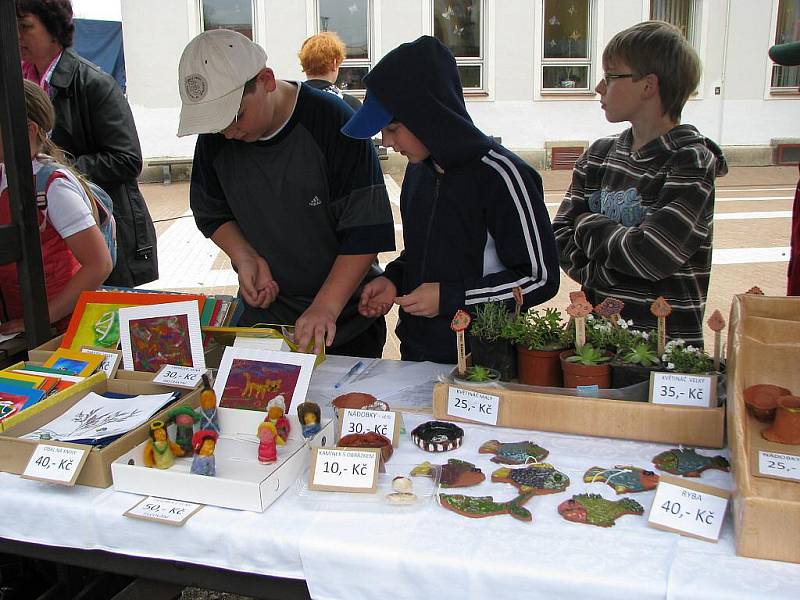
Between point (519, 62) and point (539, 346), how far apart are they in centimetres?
1046

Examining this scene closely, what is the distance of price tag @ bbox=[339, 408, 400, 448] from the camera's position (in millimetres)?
1277

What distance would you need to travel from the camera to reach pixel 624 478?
3.74 feet

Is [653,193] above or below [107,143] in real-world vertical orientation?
below

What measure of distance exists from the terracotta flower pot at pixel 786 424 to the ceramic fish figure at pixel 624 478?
0.18m

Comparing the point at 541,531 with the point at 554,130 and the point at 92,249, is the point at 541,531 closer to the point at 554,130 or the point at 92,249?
the point at 92,249

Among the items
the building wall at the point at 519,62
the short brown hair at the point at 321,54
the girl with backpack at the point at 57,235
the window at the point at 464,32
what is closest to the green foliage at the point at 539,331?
the girl with backpack at the point at 57,235

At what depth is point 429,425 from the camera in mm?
1324

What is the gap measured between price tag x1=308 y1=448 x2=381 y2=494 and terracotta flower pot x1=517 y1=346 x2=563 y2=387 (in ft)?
1.38

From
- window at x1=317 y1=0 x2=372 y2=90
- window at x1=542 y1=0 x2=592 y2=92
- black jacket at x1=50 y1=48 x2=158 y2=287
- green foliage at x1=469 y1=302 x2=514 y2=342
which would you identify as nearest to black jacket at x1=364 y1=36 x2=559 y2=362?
green foliage at x1=469 y1=302 x2=514 y2=342

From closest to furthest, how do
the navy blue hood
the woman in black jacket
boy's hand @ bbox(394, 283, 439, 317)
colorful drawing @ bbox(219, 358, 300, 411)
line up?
colorful drawing @ bbox(219, 358, 300, 411) → the navy blue hood → boy's hand @ bbox(394, 283, 439, 317) → the woman in black jacket

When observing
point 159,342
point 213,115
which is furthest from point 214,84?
point 159,342

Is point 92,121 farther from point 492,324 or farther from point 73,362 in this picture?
point 492,324

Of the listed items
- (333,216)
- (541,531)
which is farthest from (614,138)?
(541,531)

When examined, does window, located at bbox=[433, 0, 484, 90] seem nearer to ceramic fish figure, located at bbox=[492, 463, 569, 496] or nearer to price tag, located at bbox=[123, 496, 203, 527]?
ceramic fish figure, located at bbox=[492, 463, 569, 496]
